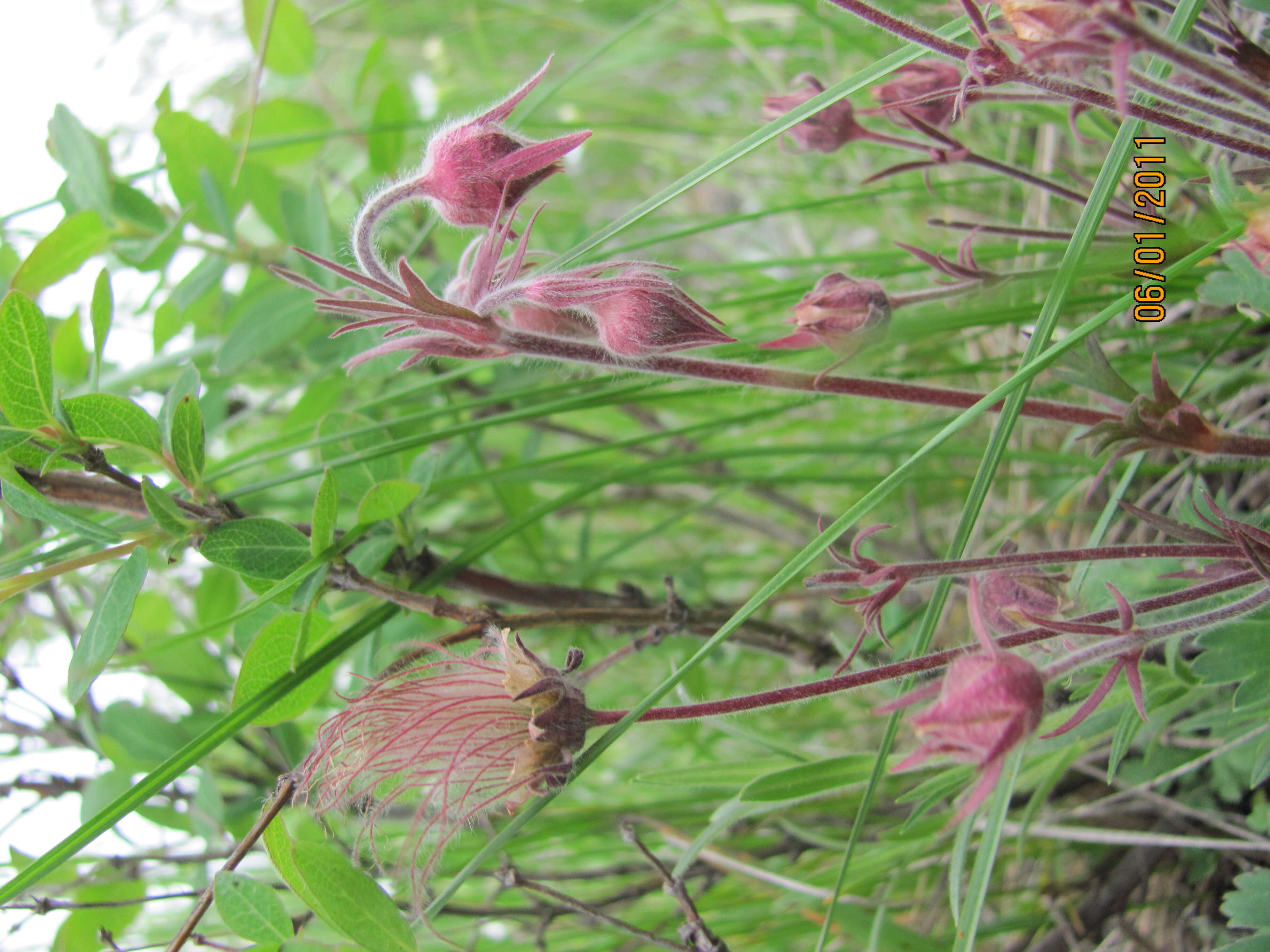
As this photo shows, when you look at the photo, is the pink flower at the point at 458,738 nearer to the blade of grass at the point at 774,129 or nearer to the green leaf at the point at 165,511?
the green leaf at the point at 165,511

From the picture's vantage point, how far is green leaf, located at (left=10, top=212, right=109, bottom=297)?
1104 millimetres

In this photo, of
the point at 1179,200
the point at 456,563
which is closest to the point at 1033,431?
the point at 1179,200

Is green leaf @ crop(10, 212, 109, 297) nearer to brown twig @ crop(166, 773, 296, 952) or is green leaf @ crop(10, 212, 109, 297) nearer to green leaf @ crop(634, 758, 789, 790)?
brown twig @ crop(166, 773, 296, 952)

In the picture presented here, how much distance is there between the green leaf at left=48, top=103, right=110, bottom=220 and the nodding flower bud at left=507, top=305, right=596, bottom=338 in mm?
672

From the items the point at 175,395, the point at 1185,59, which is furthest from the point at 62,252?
the point at 1185,59

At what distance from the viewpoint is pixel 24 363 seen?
76cm

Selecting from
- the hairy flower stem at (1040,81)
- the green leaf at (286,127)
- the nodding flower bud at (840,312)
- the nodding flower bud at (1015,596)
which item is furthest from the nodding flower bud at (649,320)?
the green leaf at (286,127)

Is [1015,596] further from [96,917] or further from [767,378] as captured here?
[96,917]

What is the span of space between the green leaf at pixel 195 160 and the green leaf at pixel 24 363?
1.53 feet

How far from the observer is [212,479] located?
0.96 meters

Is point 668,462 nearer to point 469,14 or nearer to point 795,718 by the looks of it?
point 795,718

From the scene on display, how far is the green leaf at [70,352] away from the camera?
1311 millimetres

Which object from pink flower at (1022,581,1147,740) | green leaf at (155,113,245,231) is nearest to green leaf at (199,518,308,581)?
green leaf at (155,113,245,231)

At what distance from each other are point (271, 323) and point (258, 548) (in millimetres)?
441
